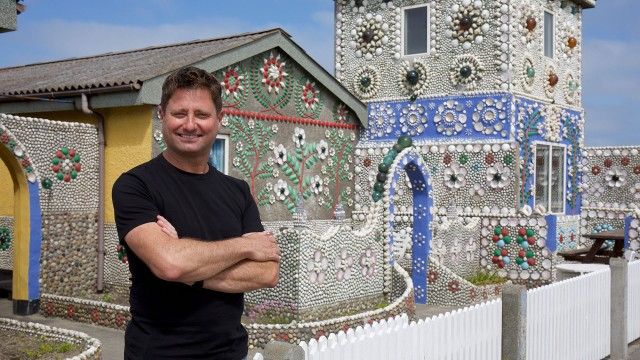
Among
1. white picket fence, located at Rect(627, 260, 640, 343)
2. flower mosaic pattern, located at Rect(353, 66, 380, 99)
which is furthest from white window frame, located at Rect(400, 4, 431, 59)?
white picket fence, located at Rect(627, 260, 640, 343)

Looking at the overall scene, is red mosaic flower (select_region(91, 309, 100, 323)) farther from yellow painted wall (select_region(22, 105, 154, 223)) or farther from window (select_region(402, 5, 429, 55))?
window (select_region(402, 5, 429, 55))

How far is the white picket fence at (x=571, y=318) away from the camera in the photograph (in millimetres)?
7070

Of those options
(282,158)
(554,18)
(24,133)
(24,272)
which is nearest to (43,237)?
(24,272)

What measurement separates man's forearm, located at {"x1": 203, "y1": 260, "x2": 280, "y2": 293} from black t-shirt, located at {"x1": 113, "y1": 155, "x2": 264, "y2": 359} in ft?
0.19

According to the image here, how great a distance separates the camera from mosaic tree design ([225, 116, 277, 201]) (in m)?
12.9

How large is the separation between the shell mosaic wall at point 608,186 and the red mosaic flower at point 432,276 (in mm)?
6789

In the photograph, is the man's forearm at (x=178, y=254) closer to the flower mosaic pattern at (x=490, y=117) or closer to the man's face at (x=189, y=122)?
the man's face at (x=189, y=122)

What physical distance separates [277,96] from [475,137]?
14.5ft

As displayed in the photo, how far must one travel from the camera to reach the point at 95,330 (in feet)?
32.5

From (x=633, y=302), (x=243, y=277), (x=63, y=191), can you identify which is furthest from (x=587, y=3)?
(x=243, y=277)

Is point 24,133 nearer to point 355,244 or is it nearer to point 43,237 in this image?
point 43,237

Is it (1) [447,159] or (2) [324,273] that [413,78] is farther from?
(2) [324,273]

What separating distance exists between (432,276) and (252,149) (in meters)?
4.03

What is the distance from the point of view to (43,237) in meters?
11.0
